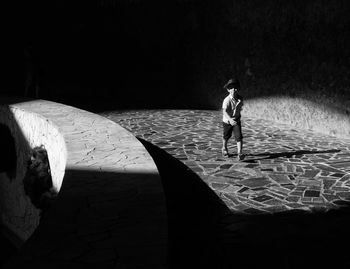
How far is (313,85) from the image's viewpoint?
938 cm

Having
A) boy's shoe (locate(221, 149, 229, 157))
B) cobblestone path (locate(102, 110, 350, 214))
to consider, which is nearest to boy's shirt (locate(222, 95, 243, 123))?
boy's shoe (locate(221, 149, 229, 157))

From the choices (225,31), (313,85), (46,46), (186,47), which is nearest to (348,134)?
(313,85)

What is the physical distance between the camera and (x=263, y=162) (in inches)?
273

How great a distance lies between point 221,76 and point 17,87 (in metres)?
7.36

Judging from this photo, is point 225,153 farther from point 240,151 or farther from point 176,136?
point 176,136

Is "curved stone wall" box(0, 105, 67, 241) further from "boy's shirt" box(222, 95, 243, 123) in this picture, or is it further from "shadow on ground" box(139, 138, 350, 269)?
"boy's shirt" box(222, 95, 243, 123)

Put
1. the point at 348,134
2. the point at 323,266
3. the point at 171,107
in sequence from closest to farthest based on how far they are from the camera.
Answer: the point at 323,266 < the point at 348,134 < the point at 171,107

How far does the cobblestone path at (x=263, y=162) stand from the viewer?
5.29 metres

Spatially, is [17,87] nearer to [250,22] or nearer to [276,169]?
[250,22]

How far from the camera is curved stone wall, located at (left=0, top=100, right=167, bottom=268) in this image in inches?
108

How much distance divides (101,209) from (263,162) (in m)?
4.06

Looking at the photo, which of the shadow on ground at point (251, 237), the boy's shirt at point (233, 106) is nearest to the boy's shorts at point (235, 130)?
the boy's shirt at point (233, 106)

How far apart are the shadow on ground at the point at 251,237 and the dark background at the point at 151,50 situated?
5.70 m

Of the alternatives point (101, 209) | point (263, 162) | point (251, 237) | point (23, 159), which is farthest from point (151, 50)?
point (101, 209)
